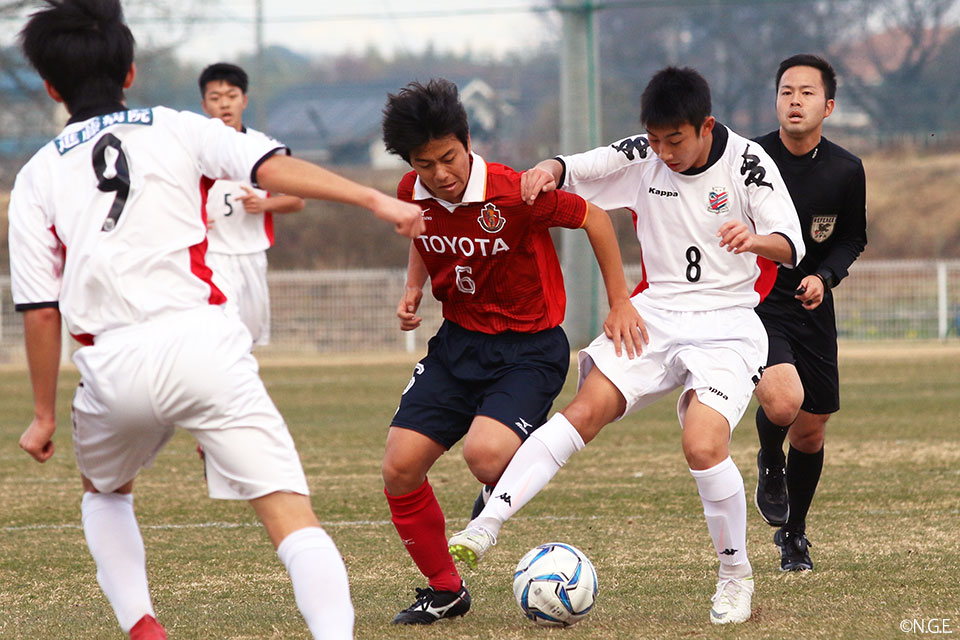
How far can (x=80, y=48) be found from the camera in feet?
9.94

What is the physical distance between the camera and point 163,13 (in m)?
21.9

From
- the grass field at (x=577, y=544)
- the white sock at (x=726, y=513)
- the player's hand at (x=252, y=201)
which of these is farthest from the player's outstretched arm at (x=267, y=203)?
the white sock at (x=726, y=513)

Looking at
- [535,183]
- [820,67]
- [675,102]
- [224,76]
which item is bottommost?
[535,183]

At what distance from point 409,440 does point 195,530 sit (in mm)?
2383

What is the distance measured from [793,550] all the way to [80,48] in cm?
333

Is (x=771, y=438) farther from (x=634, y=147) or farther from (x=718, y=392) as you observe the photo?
(x=634, y=147)

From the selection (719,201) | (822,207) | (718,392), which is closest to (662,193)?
(719,201)

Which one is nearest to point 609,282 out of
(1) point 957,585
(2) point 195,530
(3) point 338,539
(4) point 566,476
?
(1) point 957,585

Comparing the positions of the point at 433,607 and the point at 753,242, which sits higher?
the point at 753,242

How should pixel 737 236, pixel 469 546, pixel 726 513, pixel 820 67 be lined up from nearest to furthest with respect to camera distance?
pixel 469 546, pixel 737 236, pixel 726 513, pixel 820 67

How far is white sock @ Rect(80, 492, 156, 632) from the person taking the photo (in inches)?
131

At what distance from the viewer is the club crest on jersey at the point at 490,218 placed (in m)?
4.27

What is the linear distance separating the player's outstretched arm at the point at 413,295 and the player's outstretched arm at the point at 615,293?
66 cm

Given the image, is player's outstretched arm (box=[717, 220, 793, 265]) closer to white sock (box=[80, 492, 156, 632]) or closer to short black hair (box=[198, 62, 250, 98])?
white sock (box=[80, 492, 156, 632])
